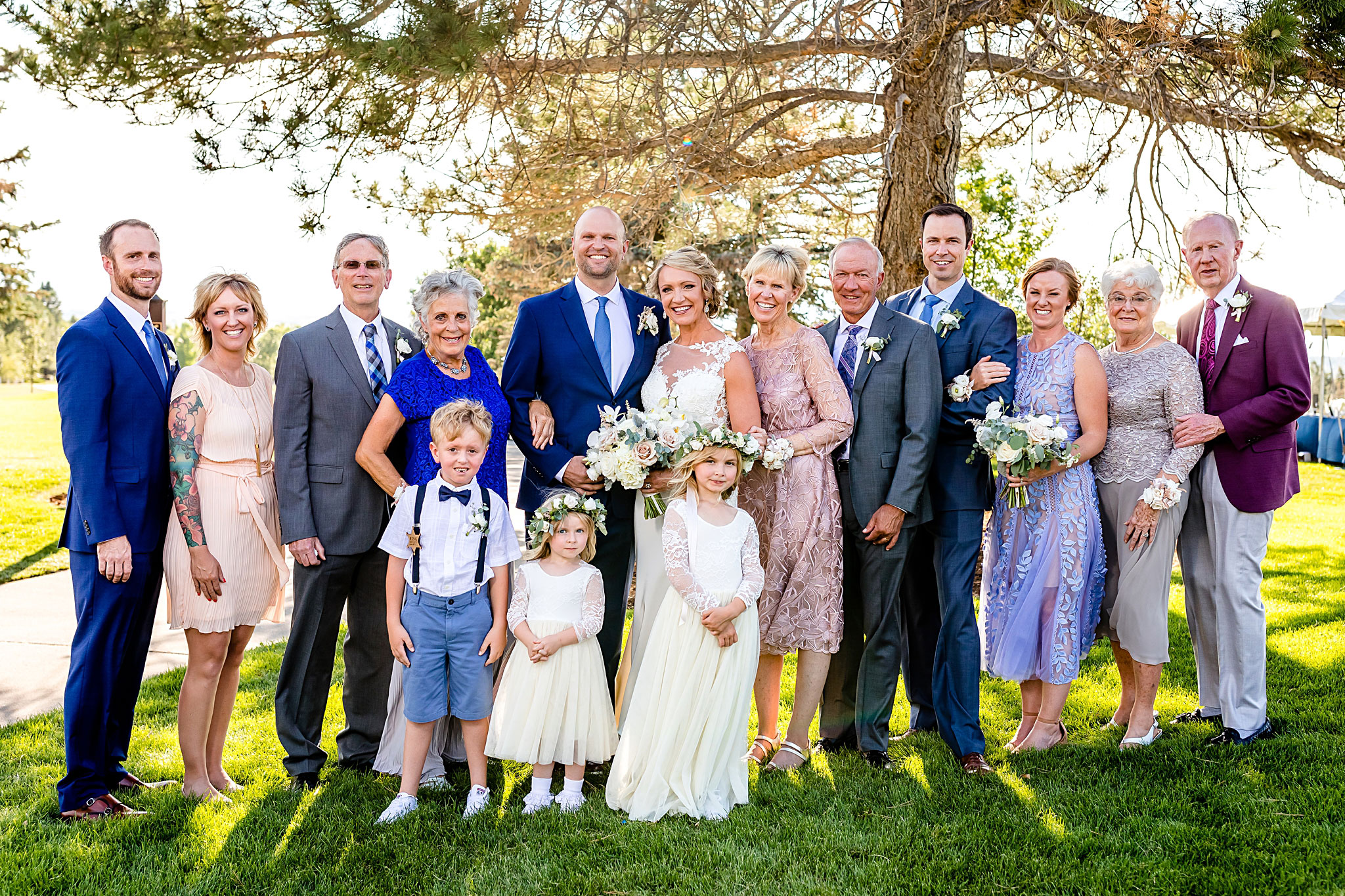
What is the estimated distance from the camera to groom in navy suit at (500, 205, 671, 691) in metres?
4.65

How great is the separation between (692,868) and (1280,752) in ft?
9.73

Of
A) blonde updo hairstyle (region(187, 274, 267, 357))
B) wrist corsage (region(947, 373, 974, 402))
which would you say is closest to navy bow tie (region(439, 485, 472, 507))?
blonde updo hairstyle (region(187, 274, 267, 357))

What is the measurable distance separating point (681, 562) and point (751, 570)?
12.5 inches

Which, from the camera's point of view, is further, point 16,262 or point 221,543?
point 16,262

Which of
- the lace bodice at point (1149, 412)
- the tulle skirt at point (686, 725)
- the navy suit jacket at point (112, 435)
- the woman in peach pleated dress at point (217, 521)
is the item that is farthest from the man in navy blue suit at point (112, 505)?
the lace bodice at point (1149, 412)

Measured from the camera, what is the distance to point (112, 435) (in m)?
4.04

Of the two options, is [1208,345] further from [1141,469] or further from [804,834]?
[804,834]

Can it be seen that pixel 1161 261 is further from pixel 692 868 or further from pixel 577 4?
pixel 692 868

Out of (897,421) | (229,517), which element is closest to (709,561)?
(897,421)

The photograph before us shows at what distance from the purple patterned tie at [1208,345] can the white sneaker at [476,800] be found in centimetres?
406

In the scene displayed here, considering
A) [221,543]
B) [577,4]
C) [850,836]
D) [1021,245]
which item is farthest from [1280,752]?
[1021,245]

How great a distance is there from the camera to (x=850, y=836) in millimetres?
3740

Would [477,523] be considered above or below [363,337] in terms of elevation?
below

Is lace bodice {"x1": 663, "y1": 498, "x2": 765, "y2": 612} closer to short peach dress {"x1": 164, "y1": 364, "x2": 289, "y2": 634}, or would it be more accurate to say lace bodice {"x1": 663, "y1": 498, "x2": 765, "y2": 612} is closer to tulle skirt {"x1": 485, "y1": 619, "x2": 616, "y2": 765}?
tulle skirt {"x1": 485, "y1": 619, "x2": 616, "y2": 765}
